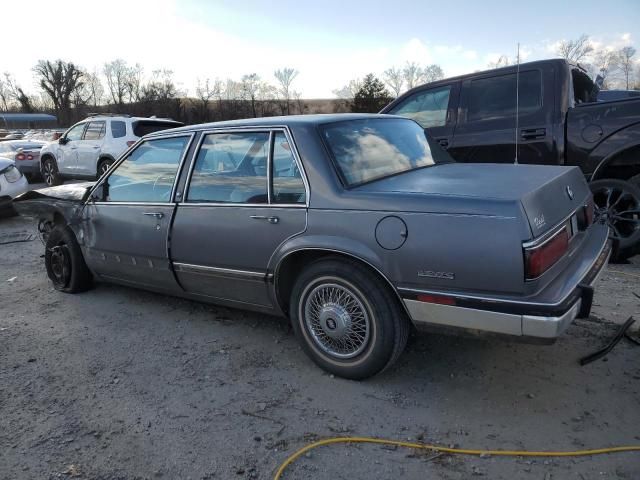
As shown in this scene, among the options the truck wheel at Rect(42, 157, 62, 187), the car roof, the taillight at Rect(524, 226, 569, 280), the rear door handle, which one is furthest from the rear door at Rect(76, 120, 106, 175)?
the taillight at Rect(524, 226, 569, 280)

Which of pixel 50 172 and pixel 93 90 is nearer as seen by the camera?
pixel 50 172

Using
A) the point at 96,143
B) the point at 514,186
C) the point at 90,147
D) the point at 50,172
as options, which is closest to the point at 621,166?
the point at 514,186

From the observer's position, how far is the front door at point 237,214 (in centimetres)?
314

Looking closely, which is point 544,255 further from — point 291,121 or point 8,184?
point 8,184

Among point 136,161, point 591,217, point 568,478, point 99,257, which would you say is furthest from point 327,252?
point 99,257

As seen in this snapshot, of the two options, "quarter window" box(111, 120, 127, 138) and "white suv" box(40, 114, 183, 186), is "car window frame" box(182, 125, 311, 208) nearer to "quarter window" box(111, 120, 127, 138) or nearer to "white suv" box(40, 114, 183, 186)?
"white suv" box(40, 114, 183, 186)

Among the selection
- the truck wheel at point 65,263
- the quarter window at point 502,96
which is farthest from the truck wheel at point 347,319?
the quarter window at point 502,96

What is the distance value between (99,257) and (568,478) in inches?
155

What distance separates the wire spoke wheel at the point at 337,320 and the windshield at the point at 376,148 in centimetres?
67

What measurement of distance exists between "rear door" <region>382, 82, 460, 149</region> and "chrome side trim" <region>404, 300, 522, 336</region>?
11.4 ft

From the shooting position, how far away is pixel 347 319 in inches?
116

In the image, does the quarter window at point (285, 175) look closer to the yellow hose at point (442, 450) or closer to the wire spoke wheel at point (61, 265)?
the yellow hose at point (442, 450)

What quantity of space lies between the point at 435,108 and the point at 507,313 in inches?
161

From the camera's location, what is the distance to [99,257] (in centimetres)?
446
